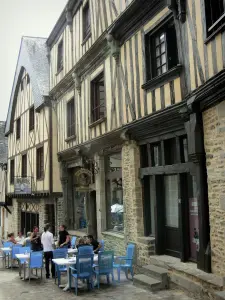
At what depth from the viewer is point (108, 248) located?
9.61 metres

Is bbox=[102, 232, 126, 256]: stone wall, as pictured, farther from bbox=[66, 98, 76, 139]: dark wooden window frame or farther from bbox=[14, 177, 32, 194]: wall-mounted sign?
bbox=[14, 177, 32, 194]: wall-mounted sign

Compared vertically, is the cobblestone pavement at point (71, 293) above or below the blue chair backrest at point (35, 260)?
below

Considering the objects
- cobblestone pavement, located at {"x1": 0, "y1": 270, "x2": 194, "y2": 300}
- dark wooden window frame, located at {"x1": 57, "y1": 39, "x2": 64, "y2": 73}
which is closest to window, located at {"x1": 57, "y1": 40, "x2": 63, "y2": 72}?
dark wooden window frame, located at {"x1": 57, "y1": 39, "x2": 64, "y2": 73}

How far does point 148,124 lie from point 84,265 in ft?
10.6

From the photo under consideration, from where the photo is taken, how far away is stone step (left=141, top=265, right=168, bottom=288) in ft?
21.8

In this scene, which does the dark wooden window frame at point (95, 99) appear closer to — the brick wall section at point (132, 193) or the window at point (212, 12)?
the brick wall section at point (132, 193)

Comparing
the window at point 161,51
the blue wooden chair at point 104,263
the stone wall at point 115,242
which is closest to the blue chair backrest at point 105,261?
the blue wooden chair at point 104,263

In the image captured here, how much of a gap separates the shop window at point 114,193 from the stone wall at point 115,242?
0.88ft

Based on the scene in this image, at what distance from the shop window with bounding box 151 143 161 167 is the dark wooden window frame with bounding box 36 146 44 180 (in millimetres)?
7846

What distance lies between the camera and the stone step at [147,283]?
652cm

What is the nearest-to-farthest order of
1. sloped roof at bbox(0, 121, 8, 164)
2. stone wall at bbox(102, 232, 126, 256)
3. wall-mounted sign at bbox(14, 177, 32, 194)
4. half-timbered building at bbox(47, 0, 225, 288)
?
half-timbered building at bbox(47, 0, 225, 288) → stone wall at bbox(102, 232, 126, 256) → wall-mounted sign at bbox(14, 177, 32, 194) → sloped roof at bbox(0, 121, 8, 164)

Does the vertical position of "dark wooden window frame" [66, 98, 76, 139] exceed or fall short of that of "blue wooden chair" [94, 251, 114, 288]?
it exceeds it

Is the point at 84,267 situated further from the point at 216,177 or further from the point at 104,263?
the point at 216,177

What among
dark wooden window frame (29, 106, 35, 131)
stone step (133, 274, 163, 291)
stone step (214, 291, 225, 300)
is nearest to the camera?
stone step (214, 291, 225, 300)
